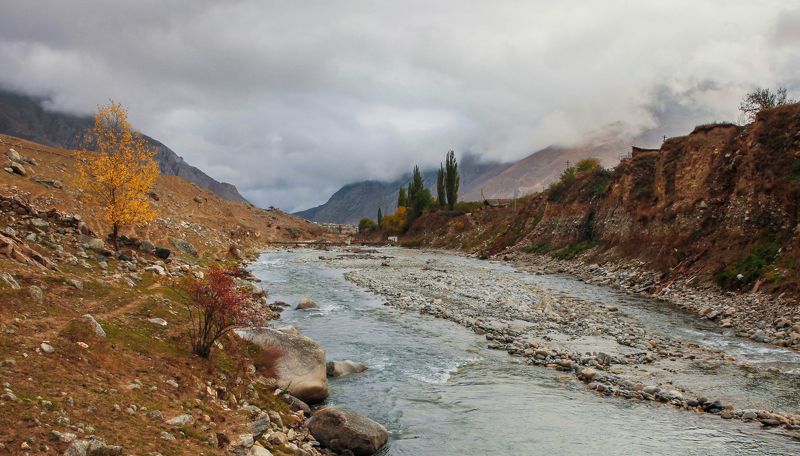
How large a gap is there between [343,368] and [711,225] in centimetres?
3274

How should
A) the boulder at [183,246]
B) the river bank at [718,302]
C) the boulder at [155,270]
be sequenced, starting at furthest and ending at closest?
1. the boulder at [183,246]
2. the boulder at [155,270]
3. the river bank at [718,302]

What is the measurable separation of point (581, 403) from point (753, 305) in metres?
17.0

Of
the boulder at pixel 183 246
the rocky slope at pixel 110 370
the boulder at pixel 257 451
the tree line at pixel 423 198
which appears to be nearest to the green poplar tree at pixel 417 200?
the tree line at pixel 423 198

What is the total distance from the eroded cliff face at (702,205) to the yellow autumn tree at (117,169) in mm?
34570

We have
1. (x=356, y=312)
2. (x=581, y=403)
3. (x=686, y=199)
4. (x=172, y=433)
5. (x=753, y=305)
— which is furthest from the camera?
(x=686, y=199)

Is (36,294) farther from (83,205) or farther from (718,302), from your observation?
(718,302)

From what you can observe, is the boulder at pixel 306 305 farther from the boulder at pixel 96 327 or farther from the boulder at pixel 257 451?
the boulder at pixel 257 451

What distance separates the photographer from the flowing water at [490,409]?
11.3 m

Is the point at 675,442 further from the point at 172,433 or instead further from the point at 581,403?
the point at 172,433

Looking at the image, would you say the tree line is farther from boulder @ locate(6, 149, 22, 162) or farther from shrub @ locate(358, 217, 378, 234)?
boulder @ locate(6, 149, 22, 162)

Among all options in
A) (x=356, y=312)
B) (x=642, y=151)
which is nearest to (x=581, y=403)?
(x=356, y=312)

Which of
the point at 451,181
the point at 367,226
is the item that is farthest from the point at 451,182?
the point at 367,226

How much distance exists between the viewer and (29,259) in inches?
627

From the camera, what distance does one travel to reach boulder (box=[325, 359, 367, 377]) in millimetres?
16250
